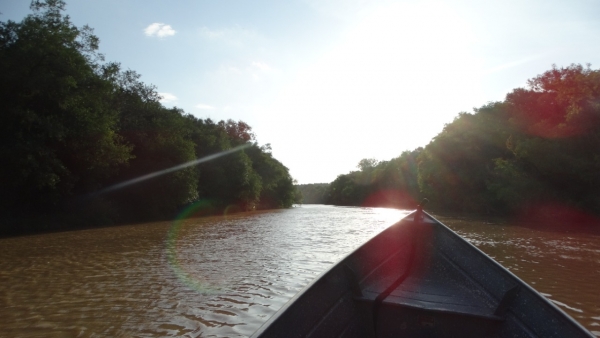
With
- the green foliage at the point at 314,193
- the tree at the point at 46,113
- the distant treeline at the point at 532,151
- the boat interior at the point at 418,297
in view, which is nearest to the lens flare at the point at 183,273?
the boat interior at the point at 418,297

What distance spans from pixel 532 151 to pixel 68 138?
2643 centimetres

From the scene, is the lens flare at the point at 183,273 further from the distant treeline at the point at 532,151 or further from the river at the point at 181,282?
the distant treeline at the point at 532,151

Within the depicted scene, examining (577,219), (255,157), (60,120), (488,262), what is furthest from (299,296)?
(255,157)

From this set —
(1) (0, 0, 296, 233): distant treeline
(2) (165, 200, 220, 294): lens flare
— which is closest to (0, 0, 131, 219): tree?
(1) (0, 0, 296, 233): distant treeline

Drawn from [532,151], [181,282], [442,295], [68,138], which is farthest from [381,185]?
[442,295]

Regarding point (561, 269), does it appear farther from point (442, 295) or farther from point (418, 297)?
point (418, 297)

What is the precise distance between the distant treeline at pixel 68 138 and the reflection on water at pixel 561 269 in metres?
16.9

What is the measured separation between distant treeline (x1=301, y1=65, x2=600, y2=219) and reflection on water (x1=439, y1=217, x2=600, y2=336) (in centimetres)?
1252

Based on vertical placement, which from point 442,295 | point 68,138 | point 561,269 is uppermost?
point 68,138

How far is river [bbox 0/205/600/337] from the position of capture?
4.96 meters

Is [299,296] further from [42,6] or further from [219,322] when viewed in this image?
[42,6]

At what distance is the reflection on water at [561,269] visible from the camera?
5765 millimetres

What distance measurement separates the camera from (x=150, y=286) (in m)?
6.86

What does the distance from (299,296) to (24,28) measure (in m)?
20.5
